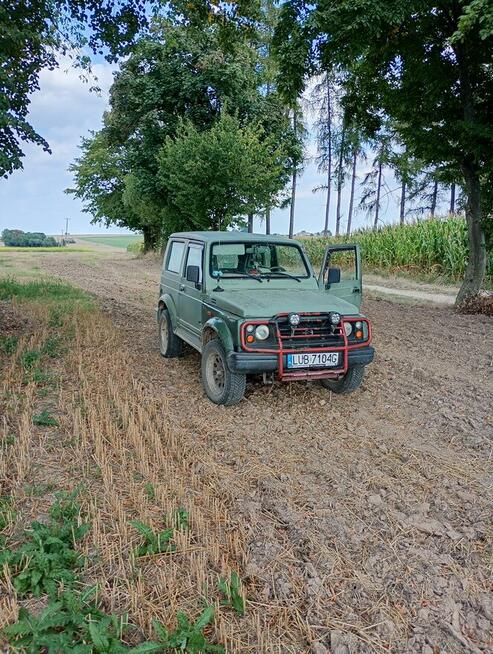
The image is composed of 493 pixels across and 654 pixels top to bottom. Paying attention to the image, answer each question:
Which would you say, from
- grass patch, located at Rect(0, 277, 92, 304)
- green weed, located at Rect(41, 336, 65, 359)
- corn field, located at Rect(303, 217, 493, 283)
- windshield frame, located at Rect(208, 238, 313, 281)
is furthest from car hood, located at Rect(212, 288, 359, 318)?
corn field, located at Rect(303, 217, 493, 283)

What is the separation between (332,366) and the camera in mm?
5457

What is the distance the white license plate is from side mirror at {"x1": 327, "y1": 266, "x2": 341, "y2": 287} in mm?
1311

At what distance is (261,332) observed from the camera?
527cm

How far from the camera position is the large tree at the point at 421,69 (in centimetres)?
969

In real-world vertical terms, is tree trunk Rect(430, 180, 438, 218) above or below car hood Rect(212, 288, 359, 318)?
above

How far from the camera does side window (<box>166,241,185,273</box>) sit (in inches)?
300

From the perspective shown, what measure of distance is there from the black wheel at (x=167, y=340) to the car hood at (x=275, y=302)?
6.34 ft

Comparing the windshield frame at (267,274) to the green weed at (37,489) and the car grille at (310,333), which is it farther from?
the green weed at (37,489)

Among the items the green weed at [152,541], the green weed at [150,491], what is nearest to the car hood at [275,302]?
the green weed at [150,491]

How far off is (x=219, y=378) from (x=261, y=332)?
0.90m

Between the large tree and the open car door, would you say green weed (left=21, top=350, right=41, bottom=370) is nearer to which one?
the open car door

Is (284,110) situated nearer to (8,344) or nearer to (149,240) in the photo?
(149,240)

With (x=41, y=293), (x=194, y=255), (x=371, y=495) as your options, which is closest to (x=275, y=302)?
(x=194, y=255)

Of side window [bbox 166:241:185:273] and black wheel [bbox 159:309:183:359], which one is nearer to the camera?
side window [bbox 166:241:185:273]
